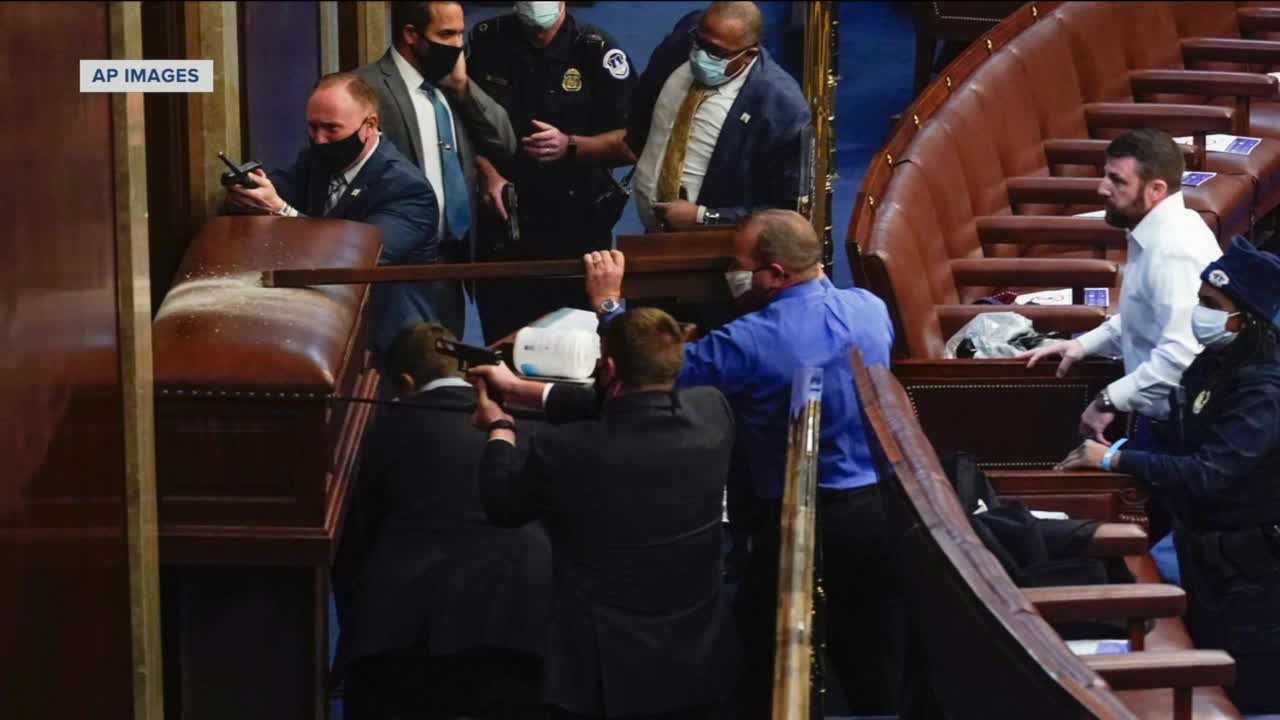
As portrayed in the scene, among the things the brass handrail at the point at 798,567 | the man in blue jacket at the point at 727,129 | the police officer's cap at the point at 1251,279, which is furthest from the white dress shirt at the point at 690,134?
the brass handrail at the point at 798,567

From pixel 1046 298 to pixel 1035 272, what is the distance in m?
0.17

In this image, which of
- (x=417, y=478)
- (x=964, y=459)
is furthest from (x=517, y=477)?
(x=964, y=459)

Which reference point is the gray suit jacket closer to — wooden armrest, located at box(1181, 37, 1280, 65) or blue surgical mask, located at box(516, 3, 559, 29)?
blue surgical mask, located at box(516, 3, 559, 29)

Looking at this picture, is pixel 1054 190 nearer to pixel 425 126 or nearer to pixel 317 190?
pixel 425 126

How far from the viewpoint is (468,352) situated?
462cm

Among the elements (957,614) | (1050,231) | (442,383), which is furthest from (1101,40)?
(957,614)

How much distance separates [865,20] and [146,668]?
7478mm

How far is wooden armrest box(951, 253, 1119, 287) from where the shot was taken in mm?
6691

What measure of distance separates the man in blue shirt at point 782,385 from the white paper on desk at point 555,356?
0.58 feet

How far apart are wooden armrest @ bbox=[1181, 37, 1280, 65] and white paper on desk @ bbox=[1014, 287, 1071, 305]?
6.91 ft

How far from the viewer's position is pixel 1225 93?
8086 mm

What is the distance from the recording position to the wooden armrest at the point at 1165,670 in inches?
162

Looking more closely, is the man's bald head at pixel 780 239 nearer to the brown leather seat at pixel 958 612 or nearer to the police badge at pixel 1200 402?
the brown leather seat at pixel 958 612

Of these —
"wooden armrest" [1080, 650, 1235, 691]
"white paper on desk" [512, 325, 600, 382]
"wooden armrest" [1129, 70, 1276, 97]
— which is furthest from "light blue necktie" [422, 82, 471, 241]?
"wooden armrest" [1129, 70, 1276, 97]
